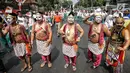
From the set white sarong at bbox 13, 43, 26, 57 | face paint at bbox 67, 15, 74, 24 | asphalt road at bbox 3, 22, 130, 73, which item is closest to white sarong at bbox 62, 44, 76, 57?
asphalt road at bbox 3, 22, 130, 73

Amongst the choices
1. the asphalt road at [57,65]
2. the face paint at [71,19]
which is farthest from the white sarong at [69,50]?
the face paint at [71,19]

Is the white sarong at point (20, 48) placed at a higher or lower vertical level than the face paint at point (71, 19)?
lower

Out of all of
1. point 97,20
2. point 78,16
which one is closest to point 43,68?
point 97,20

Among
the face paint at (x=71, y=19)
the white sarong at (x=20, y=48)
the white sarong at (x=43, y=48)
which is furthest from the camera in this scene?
the white sarong at (x=43, y=48)

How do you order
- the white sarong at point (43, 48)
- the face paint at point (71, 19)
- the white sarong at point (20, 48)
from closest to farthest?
1. the face paint at point (71, 19)
2. the white sarong at point (20, 48)
3. the white sarong at point (43, 48)

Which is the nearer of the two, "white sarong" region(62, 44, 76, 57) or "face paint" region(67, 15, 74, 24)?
"face paint" region(67, 15, 74, 24)

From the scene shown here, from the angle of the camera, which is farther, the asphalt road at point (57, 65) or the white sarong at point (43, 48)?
the asphalt road at point (57, 65)

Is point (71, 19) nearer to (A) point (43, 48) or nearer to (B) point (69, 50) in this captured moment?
(B) point (69, 50)

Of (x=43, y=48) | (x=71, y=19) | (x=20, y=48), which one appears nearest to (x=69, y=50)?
(x=43, y=48)

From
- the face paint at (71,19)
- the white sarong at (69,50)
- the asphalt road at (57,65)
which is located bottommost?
the asphalt road at (57,65)

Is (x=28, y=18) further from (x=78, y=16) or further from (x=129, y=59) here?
(x=78, y=16)

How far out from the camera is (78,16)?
2397 centimetres

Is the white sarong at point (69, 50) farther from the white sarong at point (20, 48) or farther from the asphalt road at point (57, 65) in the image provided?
the white sarong at point (20, 48)

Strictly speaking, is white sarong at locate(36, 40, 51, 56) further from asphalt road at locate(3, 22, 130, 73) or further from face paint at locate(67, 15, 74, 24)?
face paint at locate(67, 15, 74, 24)
